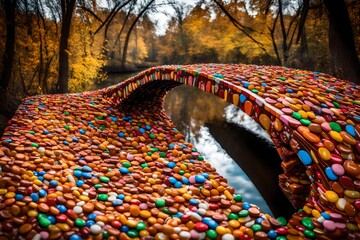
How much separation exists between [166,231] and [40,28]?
30.3 feet

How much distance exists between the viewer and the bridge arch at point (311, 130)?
231 centimetres

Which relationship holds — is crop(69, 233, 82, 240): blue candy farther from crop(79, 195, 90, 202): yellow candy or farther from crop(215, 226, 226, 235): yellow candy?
crop(215, 226, 226, 235): yellow candy

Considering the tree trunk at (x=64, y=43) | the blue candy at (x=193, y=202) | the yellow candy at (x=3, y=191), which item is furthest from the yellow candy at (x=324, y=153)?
the tree trunk at (x=64, y=43)

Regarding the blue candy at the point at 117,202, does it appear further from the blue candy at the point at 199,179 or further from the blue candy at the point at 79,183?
the blue candy at the point at 199,179

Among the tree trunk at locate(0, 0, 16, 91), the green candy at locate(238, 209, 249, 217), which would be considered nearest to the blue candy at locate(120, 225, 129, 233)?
the green candy at locate(238, 209, 249, 217)

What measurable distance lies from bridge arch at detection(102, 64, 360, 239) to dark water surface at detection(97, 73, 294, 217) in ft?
1.72

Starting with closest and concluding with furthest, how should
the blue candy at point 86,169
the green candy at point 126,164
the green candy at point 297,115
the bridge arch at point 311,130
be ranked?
the bridge arch at point 311,130 < the green candy at point 297,115 < the blue candy at point 86,169 < the green candy at point 126,164

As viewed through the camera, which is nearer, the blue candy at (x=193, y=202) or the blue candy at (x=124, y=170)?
the blue candy at (x=193, y=202)

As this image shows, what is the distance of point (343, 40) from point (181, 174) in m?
5.41

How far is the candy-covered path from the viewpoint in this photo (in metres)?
2.41

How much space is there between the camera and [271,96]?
3.30 meters

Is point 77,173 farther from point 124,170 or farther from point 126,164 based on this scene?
point 126,164

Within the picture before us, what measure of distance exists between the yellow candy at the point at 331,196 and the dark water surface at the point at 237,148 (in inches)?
74.1

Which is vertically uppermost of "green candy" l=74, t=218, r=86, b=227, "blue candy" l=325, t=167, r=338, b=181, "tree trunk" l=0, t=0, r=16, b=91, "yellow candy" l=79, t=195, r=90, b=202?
"tree trunk" l=0, t=0, r=16, b=91
